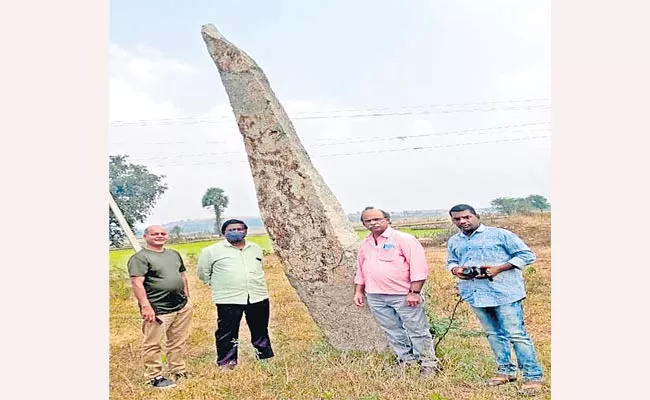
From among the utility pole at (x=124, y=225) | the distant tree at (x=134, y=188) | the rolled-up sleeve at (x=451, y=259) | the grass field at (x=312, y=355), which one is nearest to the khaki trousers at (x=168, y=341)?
the grass field at (x=312, y=355)

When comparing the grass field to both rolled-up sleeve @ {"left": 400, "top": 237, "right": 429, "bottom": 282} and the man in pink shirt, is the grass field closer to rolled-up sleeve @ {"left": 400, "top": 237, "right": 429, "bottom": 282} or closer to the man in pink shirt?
the man in pink shirt

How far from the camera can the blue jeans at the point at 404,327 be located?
17.5ft

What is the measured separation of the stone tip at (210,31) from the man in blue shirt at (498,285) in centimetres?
235

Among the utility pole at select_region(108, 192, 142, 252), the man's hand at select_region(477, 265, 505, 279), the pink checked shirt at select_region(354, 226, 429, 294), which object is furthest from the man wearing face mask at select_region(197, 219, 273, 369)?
the man's hand at select_region(477, 265, 505, 279)

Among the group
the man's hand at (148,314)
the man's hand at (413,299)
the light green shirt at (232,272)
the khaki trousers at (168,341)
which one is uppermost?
the light green shirt at (232,272)

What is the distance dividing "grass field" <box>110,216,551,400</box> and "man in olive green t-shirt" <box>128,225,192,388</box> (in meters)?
0.27

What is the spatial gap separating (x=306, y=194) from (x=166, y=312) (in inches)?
53.9

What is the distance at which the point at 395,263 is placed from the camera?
5301mm

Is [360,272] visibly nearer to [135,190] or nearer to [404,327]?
[404,327]

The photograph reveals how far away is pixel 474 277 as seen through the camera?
5.11 m

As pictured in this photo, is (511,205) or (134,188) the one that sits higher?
(134,188)

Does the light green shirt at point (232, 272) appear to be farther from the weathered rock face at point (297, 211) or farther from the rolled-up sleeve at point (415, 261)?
the rolled-up sleeve at point (415, 261)

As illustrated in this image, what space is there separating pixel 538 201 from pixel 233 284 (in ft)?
8.99

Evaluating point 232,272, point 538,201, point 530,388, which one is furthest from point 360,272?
point 538,201
